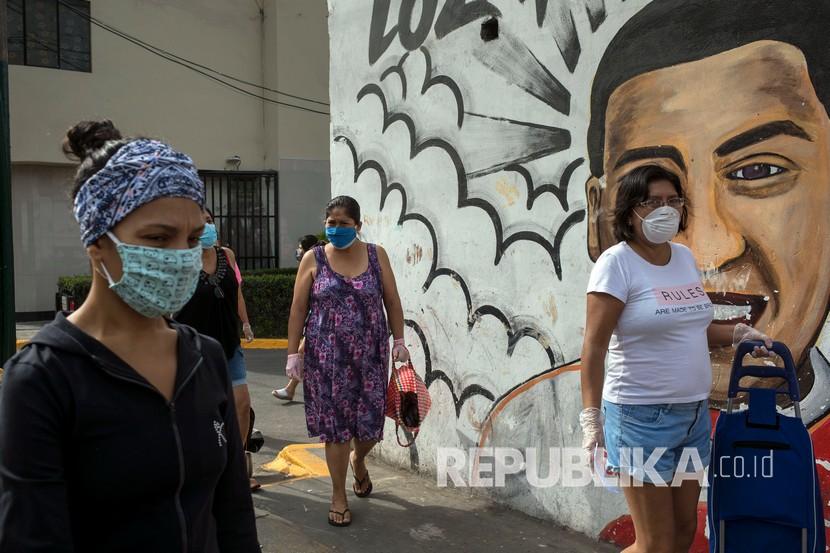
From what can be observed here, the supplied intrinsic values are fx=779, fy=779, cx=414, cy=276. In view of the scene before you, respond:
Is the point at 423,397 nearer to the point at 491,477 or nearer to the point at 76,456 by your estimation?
the point at 491,477

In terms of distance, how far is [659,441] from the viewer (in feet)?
9.66

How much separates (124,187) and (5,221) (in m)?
4.31

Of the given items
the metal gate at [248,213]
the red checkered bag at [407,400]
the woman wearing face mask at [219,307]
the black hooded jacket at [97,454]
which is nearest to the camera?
the black hooded jacket at [97,454]

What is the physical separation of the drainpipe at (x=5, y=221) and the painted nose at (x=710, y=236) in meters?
4.42

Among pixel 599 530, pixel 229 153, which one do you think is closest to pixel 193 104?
pixel 229 153

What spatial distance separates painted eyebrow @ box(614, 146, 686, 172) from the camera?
377cm

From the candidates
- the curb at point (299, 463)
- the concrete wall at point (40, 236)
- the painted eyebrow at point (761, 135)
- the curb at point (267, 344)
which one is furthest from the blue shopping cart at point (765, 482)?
the concrete wall at point (40, 236)

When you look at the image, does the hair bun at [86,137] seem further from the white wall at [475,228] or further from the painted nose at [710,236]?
the white wall at [475,228]

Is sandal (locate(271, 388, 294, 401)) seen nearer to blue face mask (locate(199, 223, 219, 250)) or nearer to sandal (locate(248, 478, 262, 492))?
sandal (locate(248, 478, 262, 492))

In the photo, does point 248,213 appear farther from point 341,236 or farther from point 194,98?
point 341,236

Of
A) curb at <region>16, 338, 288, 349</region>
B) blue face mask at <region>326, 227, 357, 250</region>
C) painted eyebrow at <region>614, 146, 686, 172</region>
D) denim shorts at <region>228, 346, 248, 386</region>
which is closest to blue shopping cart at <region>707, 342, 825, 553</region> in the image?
painted eyebrow at <region>614, 146, 686, 172</region>

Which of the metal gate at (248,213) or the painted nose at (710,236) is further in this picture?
the metal gate at (248,213)

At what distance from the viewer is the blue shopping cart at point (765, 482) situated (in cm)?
280

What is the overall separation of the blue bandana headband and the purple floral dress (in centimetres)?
299
